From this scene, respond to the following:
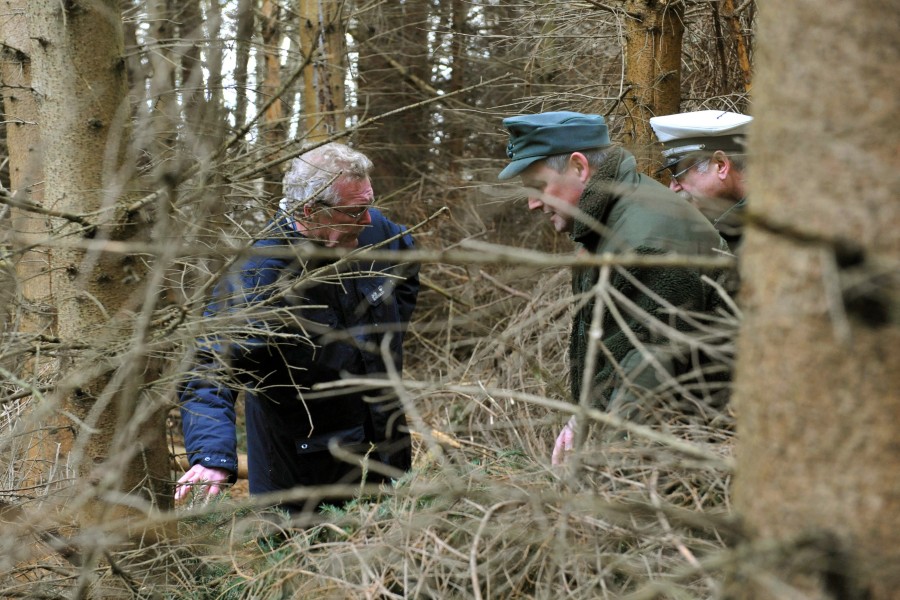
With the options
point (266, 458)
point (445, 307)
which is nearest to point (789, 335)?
point (266, 458)

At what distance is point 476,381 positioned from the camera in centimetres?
278

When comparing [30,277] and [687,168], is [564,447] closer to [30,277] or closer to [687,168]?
[30,277]

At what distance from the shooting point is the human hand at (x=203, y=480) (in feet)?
11.0

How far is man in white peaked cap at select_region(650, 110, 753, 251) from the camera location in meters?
3.94

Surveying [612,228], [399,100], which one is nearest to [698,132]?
[612,228]

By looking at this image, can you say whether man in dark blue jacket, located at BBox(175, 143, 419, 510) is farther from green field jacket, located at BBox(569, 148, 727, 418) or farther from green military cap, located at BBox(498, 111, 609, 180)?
green field jacket, located at BBox(569, 148, 727, 418)

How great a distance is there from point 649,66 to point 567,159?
1.50 meters

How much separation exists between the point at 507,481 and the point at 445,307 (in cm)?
665

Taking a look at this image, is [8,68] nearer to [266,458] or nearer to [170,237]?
[266,458]

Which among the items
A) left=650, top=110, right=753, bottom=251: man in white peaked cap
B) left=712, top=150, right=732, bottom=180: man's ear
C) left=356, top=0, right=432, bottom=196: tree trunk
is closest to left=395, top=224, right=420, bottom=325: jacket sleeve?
left=650, top=110, right=753, bottom=251: man in white peaked cap

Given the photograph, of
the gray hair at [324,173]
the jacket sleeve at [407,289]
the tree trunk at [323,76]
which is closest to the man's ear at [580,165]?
the gray hair at [324,173]

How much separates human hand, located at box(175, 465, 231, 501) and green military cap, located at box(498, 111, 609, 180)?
1651 millimetres

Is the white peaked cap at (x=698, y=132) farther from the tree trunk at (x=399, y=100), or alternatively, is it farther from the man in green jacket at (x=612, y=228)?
the tree trunk at (x=399, y=100)

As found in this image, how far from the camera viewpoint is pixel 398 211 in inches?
379
